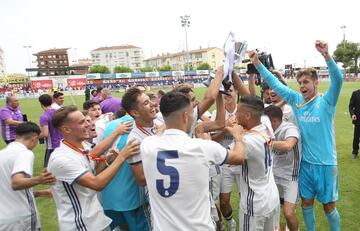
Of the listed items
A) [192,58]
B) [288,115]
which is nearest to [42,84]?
[288,115]

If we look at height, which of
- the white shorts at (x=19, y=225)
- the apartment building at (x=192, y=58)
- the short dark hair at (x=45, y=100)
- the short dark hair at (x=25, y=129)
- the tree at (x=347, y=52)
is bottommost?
the white shorts at (x=19, y=225)

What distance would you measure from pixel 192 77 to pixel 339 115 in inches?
2247

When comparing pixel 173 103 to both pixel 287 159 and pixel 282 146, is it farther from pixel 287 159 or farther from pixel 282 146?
pixel 287 159

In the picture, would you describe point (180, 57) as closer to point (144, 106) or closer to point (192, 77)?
point (192, 77)

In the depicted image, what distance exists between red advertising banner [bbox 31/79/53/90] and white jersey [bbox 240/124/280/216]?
6348 cm

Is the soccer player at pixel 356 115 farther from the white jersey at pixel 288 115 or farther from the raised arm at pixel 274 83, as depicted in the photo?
the raised arm at pixel 274 83

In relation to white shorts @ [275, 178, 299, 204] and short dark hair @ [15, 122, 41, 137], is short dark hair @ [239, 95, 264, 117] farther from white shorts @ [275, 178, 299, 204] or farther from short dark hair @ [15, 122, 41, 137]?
short dark hair @ [15, 122, 41, 137]

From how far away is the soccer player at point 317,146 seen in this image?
360 centimetres

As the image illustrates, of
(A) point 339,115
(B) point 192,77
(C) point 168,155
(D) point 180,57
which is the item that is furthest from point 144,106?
(D) point 180,57

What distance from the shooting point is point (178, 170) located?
2158 millimetres

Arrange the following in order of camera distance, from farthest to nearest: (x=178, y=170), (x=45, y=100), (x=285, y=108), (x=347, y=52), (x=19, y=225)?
(x=347, y=52) < (x=45, y=100) < (x=285, y=108) < (x=19, y=225) < (x=178, y=170)

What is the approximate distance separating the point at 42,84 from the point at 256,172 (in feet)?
213

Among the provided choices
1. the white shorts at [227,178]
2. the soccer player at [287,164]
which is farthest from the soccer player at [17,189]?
the soccer player at [287,164]

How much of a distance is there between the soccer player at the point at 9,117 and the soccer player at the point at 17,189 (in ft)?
15.5
